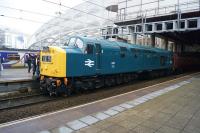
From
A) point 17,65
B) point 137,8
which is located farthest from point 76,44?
point 137,8

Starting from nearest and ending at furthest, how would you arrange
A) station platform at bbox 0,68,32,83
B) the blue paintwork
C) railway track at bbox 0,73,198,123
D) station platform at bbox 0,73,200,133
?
station platform at bbox 0,73,200,133 < railway track at bbox 0,73,198,123 < the blue paintwork < station platform at bbox 0,68,32,83

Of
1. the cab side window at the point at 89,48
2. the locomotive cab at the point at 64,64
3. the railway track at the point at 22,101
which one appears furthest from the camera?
the cab side window at the point at 89,48

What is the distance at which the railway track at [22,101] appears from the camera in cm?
1001

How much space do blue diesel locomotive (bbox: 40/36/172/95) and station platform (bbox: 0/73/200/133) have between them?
122 inches

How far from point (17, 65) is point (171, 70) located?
18.7m

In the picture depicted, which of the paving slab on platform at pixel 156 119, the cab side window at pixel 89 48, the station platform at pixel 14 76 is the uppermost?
the cab side window at pixel 89 48

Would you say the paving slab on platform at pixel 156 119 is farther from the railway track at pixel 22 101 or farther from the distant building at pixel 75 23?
the distant building at pixel 75 23

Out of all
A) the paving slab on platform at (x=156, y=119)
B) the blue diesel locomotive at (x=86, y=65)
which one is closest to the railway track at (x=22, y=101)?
the blue diesel locomotive at (x=86, y=65)

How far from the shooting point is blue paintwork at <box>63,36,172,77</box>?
1162 cm

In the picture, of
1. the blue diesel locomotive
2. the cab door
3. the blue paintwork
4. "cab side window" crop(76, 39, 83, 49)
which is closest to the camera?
the blue diesel locomotive

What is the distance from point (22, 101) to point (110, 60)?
6.34 metres

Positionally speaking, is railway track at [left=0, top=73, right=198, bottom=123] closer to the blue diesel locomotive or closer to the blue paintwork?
the blue diesel locomotive

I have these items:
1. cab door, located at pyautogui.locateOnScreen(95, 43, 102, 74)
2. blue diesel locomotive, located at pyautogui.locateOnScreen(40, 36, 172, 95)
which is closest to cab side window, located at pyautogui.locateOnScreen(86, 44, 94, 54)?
blue diesel locomotive, located at pyautogui.locateOnScreen(40, 36, 172, 95)

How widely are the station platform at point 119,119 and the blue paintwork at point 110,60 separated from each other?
129 inches
